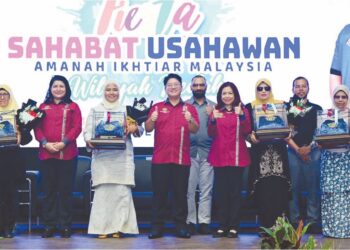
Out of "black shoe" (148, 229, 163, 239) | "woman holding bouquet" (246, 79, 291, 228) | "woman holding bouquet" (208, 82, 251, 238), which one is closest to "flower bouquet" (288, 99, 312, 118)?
"woman holding bouquet" (246, 79, 291, 228)

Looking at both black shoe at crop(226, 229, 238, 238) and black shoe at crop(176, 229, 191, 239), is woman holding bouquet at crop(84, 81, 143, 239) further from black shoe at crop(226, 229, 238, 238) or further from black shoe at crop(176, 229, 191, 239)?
black shoe at crop(226, 229, 238, 238)

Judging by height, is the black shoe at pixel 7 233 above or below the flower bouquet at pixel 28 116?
below

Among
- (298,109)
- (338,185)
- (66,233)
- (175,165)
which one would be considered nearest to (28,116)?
(66,233)

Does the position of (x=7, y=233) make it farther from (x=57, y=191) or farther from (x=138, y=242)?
(x=138, y=242)

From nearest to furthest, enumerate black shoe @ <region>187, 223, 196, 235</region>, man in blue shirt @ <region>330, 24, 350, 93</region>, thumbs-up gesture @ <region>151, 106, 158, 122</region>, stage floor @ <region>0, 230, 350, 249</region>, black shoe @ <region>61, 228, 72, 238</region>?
stage floor @ <region>0, 230, 350, 249</region>, thumbs-up gesture @ <region>151, 106, 158, 122</region>, black shoe @ <region>61, 228, 72, 238</region>, black shoe @ <region>187, 223, 196, 235</region>, man in blue shirt @ <region>330, 24, 350, 93</region>

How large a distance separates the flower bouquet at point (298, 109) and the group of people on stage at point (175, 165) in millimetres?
16

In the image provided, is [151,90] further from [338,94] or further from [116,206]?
[338,94]

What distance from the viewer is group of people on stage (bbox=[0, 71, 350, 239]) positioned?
6328 millimetres

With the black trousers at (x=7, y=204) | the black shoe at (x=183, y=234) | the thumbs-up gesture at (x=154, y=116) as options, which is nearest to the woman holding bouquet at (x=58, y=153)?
the black trousers at (x=7, y=204)

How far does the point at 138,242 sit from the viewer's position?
6113mm

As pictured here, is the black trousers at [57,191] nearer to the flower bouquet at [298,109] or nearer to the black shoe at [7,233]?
the black shoe at [7,233]

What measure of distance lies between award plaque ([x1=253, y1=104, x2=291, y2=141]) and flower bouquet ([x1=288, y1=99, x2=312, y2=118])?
18 cm

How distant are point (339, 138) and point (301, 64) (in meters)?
1.38

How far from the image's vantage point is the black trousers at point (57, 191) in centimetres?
639
